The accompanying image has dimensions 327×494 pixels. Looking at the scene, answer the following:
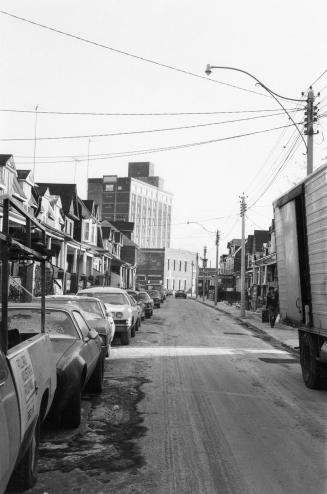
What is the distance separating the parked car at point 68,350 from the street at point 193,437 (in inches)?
10.8

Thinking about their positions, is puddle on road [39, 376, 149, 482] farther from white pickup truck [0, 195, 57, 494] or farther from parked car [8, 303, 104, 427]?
white pickup truck [0, 195, 57, 494]

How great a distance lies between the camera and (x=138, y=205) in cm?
8825

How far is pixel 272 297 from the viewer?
26719 mm

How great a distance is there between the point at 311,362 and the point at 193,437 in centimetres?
396

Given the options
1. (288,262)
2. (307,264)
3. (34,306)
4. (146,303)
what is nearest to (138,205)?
(146,303)

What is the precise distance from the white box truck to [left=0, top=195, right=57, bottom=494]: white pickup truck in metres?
4.55

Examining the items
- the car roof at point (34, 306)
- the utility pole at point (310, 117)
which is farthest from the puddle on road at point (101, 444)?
the utility pole at point (310, 117)

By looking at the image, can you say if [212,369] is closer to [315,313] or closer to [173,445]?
[315,313]

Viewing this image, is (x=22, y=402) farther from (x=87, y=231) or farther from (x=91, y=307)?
(x=87, y=231)

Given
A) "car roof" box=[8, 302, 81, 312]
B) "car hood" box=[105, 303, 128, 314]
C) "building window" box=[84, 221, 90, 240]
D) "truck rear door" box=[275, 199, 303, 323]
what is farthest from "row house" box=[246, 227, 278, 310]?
"car roof" box=[8, 302, 81, 312]

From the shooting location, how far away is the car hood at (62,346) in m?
6.21

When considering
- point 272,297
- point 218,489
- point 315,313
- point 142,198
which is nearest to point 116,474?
point 218,489

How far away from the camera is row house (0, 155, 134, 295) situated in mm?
27844

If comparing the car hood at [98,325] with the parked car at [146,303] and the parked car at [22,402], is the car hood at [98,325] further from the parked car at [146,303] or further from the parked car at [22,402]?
the parked car at [146,303]
